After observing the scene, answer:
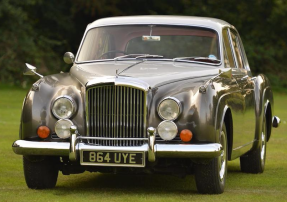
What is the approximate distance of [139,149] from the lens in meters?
6.85

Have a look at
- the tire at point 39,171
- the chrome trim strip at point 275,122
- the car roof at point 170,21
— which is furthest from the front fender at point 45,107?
the chrome trim strip at point 275,122

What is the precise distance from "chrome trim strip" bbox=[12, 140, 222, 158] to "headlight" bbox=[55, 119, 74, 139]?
10cm

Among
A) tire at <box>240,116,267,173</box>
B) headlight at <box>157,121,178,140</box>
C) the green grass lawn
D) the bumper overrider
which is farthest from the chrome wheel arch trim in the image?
tire at <box>240,116,267,173</box>

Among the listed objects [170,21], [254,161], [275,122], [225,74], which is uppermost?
[170,21]

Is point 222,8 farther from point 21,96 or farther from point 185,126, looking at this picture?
point 185,126

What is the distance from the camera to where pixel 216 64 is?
834 centimetres

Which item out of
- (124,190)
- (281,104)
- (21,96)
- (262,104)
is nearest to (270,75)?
(281,104)

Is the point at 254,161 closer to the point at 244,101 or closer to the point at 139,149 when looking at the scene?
the point at 244,101

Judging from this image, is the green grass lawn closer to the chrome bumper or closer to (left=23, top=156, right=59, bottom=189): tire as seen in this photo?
(left=23, top=156, right=59, bottom=189): tire

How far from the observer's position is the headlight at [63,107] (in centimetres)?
710

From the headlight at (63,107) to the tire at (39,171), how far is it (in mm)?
469

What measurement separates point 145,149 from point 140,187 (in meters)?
1.09

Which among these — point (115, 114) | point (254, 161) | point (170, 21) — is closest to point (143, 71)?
point (115, 114)

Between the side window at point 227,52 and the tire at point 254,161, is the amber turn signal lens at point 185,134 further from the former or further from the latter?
the tire at point 254,161
